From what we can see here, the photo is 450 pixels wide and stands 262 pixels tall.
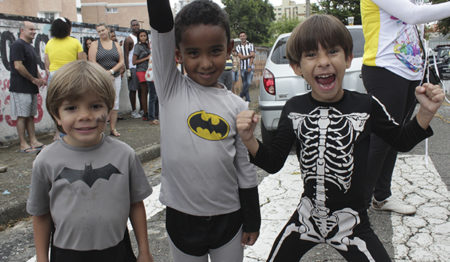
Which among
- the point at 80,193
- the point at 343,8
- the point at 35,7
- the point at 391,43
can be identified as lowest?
the point at 80,193

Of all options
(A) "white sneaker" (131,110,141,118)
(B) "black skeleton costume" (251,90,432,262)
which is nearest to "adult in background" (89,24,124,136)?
(A) "white sneaker" (131,110,141,118)

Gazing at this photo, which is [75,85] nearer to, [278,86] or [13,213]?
[13,213]

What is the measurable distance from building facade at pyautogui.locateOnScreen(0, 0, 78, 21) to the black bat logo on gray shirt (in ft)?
99.6

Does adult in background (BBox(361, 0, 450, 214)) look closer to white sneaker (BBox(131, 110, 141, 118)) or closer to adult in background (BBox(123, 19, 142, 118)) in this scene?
adult in background (BBox(123, 19, 142, 118))

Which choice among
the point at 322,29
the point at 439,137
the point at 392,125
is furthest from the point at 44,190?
the point at 439,137

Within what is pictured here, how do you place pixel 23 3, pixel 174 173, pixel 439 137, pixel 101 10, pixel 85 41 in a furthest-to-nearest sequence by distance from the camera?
pixel 101 10 → pixel 23 3 → pixel 85 41 → pixel 439 137 → pixel 174 173

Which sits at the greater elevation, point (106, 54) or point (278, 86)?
point (106, 54)


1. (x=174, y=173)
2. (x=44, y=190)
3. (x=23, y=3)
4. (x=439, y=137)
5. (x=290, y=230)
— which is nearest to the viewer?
(x=44, y=190)

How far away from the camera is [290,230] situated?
5.81 feet

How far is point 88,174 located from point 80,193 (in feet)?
0.25

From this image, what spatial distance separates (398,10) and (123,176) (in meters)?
1.96

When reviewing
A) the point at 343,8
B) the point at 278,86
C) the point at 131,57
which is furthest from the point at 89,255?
the point at 343,8

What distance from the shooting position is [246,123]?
1.51 meters

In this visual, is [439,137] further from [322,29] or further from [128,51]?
[128,51]
